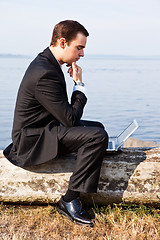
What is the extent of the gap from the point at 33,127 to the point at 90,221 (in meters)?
1.11

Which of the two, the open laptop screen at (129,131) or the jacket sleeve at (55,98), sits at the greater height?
the jacket sleeve at (55,98)

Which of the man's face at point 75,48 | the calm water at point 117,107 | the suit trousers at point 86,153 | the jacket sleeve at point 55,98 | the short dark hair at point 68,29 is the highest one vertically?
the short dark hair at point 68,29

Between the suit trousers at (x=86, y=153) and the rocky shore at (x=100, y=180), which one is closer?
the suit trousers at (x=86, y=153)

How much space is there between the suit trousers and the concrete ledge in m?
0.28

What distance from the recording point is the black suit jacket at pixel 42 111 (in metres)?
3.64

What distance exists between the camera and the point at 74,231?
3570 mm

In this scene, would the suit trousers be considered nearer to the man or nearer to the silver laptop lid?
the man

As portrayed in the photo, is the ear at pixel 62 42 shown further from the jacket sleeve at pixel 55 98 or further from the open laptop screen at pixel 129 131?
the open laptop screen at pixel 129 131

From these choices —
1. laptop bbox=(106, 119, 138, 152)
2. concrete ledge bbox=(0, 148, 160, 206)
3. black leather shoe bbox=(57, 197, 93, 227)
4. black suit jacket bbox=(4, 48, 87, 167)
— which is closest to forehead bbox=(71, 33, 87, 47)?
black suit jacket bbox=(4, 48, 87, 167)

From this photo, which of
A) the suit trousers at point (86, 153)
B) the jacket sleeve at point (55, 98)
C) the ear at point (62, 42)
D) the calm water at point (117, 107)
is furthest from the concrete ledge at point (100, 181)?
the calm water at point (117, 107)

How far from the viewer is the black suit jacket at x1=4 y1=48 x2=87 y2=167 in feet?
12.0

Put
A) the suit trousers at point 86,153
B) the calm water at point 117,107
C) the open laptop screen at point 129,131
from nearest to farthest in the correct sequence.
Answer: the suit trousers at point 86,153 → the open laptop screen at point 129,131 → the calm water at point 117,107

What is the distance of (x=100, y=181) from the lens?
3.96 meters

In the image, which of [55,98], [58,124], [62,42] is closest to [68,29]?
[62,42]
